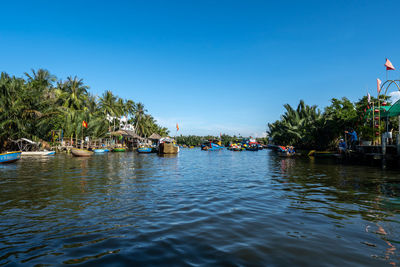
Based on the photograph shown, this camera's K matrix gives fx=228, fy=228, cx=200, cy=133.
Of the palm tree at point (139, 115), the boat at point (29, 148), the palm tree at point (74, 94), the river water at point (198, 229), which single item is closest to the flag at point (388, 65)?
the river water at point (198, 229)

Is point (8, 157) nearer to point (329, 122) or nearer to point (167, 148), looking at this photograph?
point (167, 148)

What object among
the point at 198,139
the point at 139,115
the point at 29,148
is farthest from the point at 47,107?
the point at 198,139

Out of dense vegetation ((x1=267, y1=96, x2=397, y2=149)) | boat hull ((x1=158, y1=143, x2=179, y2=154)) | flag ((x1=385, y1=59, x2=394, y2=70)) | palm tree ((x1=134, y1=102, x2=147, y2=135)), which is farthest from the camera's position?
palm tree ((x1=134, y1=102, x2=147, y2=135))

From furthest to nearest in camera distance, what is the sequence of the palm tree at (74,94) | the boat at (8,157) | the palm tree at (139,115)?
the palm tree at (139,115)
the palm tree at (74,94)
the boat at (8,157)

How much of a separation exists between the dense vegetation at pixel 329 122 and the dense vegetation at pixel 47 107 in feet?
134

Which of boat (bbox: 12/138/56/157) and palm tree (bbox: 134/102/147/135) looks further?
palm tree (bbox: 134/102/147/135)

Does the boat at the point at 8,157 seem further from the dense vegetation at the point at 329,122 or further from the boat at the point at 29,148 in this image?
the dense vegetation at the point at 329,122

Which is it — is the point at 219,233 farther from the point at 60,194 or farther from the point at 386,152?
the point at 386,152

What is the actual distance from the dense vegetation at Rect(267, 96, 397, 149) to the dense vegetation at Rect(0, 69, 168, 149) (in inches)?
1610

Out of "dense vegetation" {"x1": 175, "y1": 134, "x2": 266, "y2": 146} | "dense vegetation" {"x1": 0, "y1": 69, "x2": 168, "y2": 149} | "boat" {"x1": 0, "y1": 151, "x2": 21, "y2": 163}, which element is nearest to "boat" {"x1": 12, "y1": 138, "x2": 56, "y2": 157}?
"dense vegetation" {"x1": 0, "y1": 69, "x2": 168, "y2": 149}

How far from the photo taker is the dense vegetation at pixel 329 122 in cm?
2729

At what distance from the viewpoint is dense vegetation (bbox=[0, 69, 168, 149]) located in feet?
103

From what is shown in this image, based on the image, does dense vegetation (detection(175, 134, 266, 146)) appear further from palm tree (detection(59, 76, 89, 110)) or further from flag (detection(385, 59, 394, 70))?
flag (detection(385, 59, 394, 70))

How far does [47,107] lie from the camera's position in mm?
37312
